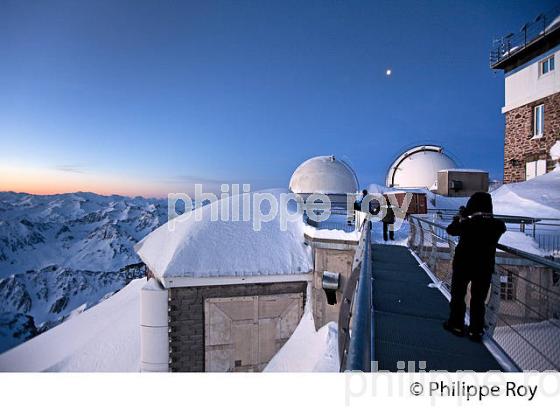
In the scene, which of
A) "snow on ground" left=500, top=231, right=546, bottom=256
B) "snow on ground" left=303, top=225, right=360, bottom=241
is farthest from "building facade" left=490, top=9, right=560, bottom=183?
"snow on ground" left=303, top=225, right=360, bottom=241

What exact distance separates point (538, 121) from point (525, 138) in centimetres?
52

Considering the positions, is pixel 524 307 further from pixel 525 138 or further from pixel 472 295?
pixel 525 138

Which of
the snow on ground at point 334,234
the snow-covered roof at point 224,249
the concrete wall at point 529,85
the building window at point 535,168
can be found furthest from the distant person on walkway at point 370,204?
the concrete wall at point 529,85

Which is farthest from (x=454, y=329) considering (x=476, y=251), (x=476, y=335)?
(x=476, y=251)

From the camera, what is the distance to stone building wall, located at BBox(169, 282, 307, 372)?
5.06 m

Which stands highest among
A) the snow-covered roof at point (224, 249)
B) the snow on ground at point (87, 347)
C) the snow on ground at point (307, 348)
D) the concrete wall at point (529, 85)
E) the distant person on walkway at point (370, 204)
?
the concrete wall at point (529, 85)

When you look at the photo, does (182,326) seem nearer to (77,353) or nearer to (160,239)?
(160,239)

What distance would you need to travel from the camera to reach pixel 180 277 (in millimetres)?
5102

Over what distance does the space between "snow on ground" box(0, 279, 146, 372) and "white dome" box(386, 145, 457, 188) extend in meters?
11.7

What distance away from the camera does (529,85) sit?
779 centimetres

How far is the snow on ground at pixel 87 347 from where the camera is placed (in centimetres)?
550

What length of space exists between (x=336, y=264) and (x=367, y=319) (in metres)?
4.45

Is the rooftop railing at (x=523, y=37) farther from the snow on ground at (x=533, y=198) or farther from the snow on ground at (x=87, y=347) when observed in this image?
the snow on ground at (x=87, y=347)

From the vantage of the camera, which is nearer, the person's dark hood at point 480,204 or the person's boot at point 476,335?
the person's dark hood at point 480,204
